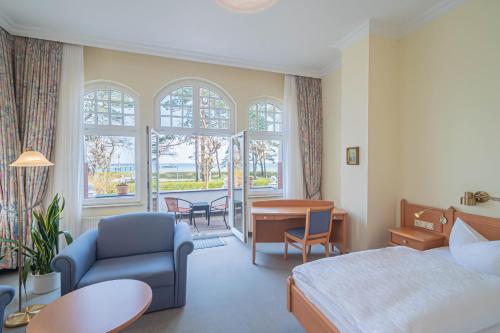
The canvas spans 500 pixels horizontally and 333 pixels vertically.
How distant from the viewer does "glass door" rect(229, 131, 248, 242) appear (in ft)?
13.8

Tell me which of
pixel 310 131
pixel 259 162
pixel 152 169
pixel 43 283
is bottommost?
pixel 43 283

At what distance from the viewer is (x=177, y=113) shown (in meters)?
4.34

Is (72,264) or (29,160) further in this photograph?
(29,160)

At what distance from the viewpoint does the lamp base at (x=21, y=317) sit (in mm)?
2080

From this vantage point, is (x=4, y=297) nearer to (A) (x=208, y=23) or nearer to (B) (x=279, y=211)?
(B) (x=279, y=211)

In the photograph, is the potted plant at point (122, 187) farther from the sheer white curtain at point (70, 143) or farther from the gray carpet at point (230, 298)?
the gray carpet at point (230, 298)

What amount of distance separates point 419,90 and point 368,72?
0.67 m

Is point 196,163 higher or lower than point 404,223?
higher

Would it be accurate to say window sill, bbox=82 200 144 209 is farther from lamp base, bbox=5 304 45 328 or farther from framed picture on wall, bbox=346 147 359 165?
framed picture on wall, bbox=346 147 359 165

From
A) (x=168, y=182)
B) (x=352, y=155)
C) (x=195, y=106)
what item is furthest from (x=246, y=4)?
(x=168, y=182)

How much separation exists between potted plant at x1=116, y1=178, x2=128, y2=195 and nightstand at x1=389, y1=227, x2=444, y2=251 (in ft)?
13.4

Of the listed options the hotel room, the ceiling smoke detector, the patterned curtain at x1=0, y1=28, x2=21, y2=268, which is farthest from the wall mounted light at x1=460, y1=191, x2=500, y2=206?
the patterned curtain at x1=0, y1=28, x2=21, y2=268

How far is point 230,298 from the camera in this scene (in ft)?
8.27

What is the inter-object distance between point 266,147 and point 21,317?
4.11 m
